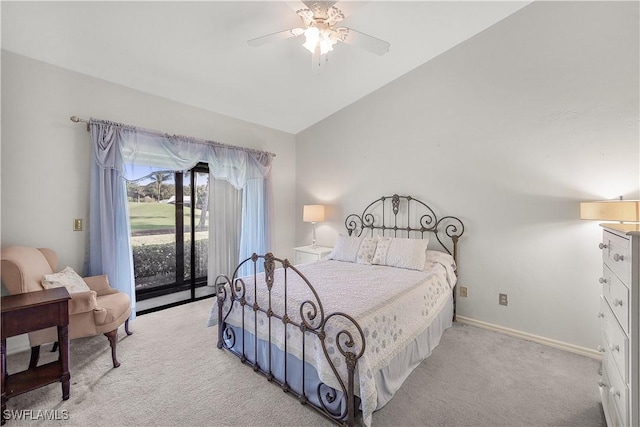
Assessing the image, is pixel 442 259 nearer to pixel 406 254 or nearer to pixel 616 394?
pixel 406 254

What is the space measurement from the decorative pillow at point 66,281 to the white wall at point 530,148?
11.9ft

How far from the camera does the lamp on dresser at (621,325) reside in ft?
3.91

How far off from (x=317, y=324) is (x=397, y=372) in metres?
0.74

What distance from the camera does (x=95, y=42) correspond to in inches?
101

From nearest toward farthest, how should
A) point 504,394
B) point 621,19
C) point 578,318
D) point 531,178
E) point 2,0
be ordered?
point 504,394 → point 2,0 → point 621,19 → point 578,318 → point 531,178

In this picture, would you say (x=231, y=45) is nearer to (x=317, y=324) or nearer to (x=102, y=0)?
(x=102, y=0)

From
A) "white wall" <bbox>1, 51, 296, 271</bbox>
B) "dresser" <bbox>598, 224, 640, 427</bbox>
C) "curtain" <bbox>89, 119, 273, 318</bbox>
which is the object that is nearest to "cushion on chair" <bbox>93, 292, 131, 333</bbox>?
"curtain" <bbox>89, 119, 273, 318</bbox>

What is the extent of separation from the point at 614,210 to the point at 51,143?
488cm

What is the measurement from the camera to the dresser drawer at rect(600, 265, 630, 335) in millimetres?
1277

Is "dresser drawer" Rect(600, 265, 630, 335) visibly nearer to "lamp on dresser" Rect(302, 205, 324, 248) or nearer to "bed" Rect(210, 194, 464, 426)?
"bed" Rect(210, 194, 464, 426)

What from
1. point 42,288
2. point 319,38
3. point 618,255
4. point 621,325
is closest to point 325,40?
point 319,38

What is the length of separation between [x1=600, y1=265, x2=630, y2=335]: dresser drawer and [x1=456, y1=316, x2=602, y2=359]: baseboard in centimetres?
133

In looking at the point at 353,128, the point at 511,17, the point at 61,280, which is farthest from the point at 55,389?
the point at 511,17

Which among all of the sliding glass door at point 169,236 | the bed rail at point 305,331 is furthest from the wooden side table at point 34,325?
the sliding glass door at point 169,236
